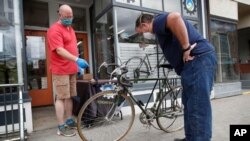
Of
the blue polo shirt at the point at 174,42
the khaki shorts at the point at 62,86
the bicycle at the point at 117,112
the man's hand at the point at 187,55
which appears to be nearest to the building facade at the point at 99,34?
the khaki shorts at the point at 62,86

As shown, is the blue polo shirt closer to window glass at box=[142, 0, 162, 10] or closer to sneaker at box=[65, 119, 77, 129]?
sneaker at box=[65, 119, 77, 129]

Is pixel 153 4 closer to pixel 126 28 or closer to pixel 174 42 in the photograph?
pixel 126 28

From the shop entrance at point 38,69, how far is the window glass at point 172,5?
3.28m

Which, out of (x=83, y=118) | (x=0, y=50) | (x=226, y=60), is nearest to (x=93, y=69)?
(x=0, y=50)

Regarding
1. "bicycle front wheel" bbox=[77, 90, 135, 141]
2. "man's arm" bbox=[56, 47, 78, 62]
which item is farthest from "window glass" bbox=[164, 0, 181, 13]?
"bicycle front wheel" bbox=[77, 90, 135, 141]

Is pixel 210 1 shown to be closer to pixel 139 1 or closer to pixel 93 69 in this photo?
pixel 139 1

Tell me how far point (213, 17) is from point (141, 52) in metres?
3.08

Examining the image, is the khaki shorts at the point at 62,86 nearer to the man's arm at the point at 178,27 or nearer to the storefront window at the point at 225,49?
the man's arm at the point at 178,27

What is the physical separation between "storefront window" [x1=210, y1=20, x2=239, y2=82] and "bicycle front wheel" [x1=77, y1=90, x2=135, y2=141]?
5243mm

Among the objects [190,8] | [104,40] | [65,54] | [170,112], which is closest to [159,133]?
[170,112]

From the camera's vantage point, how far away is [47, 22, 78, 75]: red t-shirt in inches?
136

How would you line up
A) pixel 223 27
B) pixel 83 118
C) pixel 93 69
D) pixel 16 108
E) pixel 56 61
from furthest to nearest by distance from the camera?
pixel 223 27, pixel 93 69, pixel 16 108, pixel 56 61, pixel 83 118

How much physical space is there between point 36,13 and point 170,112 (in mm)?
4485

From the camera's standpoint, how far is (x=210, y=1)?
734 centimetres
